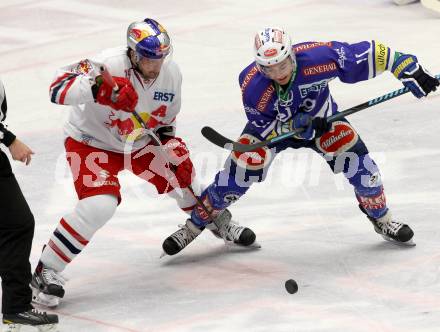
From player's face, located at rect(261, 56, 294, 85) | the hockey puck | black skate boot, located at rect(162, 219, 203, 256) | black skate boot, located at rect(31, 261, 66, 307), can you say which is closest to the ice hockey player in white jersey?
black skate boot, located at rect(31, 261, 66, 307)

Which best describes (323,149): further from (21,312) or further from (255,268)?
(21,312)

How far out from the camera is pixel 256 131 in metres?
5.30

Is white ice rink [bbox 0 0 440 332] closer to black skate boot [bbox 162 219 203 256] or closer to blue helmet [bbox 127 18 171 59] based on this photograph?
black skate boot [bbox 162 219 203 256]

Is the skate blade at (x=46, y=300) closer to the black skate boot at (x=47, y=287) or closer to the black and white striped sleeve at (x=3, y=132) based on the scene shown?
the black skate boot at (x=47, y=287)

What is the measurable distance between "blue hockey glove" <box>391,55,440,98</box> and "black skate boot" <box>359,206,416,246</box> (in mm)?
662

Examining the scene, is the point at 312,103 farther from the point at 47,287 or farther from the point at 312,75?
the point at 47,287

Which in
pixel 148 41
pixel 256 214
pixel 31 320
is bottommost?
pixel 256 214

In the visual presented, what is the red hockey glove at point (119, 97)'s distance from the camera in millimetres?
4859

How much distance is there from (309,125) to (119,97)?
0.87 m

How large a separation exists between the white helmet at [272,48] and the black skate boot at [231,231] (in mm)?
967

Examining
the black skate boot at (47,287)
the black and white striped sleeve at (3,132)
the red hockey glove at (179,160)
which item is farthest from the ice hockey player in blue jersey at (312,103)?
the black and white striped sleeve at (3,132)

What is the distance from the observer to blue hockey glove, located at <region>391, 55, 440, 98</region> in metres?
5.05

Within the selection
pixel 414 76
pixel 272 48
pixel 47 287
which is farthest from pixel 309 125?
pixel 47 287

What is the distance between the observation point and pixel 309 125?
5.12m
